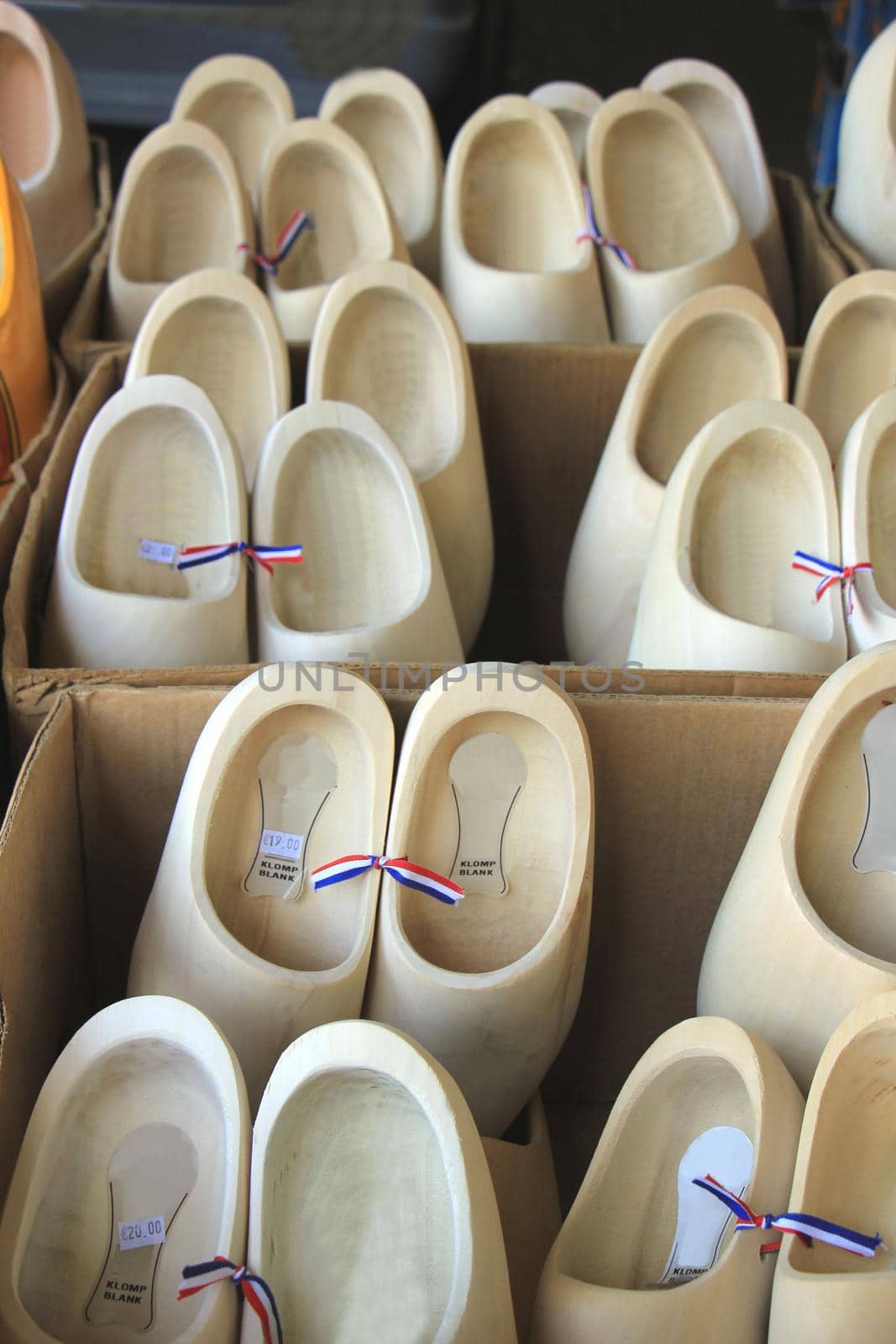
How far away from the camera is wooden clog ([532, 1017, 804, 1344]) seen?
743 millimetres

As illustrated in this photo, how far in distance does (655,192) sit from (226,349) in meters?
0.77

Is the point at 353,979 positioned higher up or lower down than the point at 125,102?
lower down

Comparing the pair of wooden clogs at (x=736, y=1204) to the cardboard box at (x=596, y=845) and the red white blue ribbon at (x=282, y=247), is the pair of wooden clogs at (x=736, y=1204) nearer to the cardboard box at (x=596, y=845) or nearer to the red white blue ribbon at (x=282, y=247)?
the cardboard box at (x=596, y=845)

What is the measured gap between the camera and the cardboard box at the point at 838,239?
5.81 feet

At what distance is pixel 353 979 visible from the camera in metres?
0.93

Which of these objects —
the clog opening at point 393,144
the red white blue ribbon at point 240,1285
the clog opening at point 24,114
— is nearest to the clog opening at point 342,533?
the red white blue ribbon at point 240,1285

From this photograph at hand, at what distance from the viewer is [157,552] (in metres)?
1.29

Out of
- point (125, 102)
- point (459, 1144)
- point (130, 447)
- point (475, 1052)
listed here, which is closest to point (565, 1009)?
point (475, 1052)

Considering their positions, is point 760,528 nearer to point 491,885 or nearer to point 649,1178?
point 491,885

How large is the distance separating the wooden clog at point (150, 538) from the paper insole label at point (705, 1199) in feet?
2.04

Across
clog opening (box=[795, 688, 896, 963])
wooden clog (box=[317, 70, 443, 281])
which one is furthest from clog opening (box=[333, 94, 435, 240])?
clog opening (box=[795, 688, 896, 963])

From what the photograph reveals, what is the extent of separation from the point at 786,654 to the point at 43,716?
2.16ft

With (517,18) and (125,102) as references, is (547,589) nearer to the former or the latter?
(125,102)

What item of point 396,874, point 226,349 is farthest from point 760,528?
point 226,349
